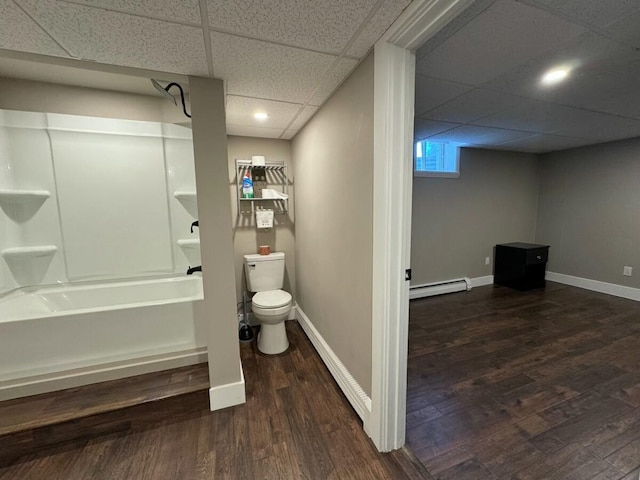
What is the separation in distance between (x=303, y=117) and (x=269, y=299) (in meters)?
1.55

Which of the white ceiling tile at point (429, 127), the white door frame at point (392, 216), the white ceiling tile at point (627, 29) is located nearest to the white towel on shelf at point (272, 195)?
the white ceiling tile at point (429, 127)

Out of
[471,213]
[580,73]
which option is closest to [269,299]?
[580,73]

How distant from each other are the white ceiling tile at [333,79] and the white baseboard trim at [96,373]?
2.07 meters

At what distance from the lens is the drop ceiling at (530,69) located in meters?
1.16

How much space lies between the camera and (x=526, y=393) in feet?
5.99

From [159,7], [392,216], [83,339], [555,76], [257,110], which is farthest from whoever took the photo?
[257,110]

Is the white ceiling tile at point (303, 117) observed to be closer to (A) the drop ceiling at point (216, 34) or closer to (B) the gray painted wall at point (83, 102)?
(A) the drop ceiling at point (216, 34)

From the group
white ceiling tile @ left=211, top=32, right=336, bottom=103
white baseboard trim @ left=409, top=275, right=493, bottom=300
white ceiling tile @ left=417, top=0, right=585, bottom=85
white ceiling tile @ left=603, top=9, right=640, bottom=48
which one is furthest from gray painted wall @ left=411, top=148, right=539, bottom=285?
white ceiling tile @ left=211, top=32, right=336, bottom=103

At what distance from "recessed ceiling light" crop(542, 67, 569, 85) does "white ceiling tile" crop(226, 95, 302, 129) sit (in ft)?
5.26

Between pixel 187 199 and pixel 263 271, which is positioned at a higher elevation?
pixel 187 199

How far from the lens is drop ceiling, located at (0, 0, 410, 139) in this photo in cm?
102

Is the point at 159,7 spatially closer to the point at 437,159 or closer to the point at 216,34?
the point at 216,34

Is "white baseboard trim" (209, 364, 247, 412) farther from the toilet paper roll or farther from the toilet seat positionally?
the toilet paper roll

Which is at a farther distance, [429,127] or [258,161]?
[429,127]
